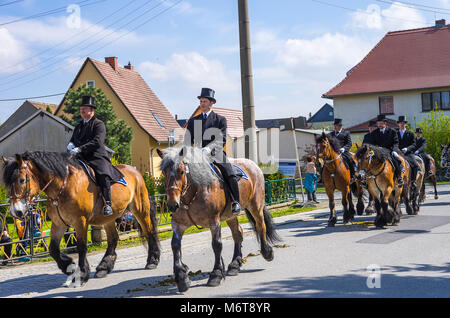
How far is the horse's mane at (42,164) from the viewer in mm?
6902

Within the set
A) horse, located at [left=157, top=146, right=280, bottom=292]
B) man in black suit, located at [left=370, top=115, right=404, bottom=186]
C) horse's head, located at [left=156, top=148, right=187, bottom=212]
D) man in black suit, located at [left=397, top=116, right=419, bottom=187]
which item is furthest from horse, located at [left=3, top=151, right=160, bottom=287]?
man in black suit, located at [left=397, top=116, right=419, bottom=187]

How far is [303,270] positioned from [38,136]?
25468 millimetres

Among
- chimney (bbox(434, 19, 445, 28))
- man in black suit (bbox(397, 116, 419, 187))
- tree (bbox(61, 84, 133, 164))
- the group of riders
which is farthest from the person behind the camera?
chimney (bbox(434, 19, 445, 28))

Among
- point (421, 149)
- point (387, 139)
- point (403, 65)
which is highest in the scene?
point (403, 65)

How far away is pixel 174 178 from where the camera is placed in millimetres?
6484

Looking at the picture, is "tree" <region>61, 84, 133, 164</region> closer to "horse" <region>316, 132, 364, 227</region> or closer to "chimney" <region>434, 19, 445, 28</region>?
"horse" <region>316, 132, 364, 227</region>

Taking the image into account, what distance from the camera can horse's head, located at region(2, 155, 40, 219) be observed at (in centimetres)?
681

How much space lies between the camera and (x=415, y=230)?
11414mm

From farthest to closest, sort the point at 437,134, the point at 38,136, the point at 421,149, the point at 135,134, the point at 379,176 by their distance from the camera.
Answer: the point at 135,134
the point at 437,134
the point at 38,136
the point at 421,149
the point at 379,176

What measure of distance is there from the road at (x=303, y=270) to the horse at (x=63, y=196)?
0.37m

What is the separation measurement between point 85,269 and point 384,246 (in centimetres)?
569

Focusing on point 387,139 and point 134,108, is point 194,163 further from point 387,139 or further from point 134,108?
point 134,108

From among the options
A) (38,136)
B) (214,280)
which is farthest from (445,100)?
(214,280)

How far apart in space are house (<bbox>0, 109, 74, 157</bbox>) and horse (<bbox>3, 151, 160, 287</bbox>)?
20.7m
